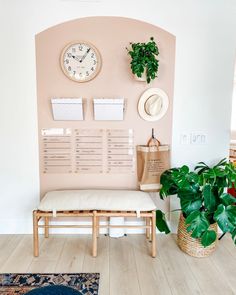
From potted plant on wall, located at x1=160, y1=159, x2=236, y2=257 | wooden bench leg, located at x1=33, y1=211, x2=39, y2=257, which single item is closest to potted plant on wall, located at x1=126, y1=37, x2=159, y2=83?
potted plant on wall, located at x1=160, y1=159, x2=236, y2=257

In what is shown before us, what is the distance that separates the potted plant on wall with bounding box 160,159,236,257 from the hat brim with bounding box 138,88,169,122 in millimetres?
662

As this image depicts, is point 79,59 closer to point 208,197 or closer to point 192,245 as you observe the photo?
point 208,197

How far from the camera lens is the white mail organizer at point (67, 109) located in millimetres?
2367

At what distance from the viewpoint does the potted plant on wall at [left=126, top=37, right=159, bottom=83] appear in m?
2.22

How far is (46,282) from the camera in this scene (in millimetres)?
1857

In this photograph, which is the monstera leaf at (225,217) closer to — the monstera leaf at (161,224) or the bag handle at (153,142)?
the monstera leaf at (161,224)

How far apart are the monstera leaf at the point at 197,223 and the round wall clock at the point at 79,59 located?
62.3 inches

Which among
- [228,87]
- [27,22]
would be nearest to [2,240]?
[27,22]

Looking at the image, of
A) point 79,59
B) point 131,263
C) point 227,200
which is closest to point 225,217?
point 227,200

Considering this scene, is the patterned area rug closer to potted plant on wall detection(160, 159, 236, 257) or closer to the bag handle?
potted plant on wall detection(160, 159, 236, 257)

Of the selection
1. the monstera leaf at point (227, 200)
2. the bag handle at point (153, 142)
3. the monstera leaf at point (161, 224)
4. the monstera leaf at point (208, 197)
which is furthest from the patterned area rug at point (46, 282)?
the bag handle at point (153, 142)

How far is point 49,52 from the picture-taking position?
243 cm

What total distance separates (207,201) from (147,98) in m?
1.11

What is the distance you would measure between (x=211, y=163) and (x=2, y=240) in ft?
7.44
